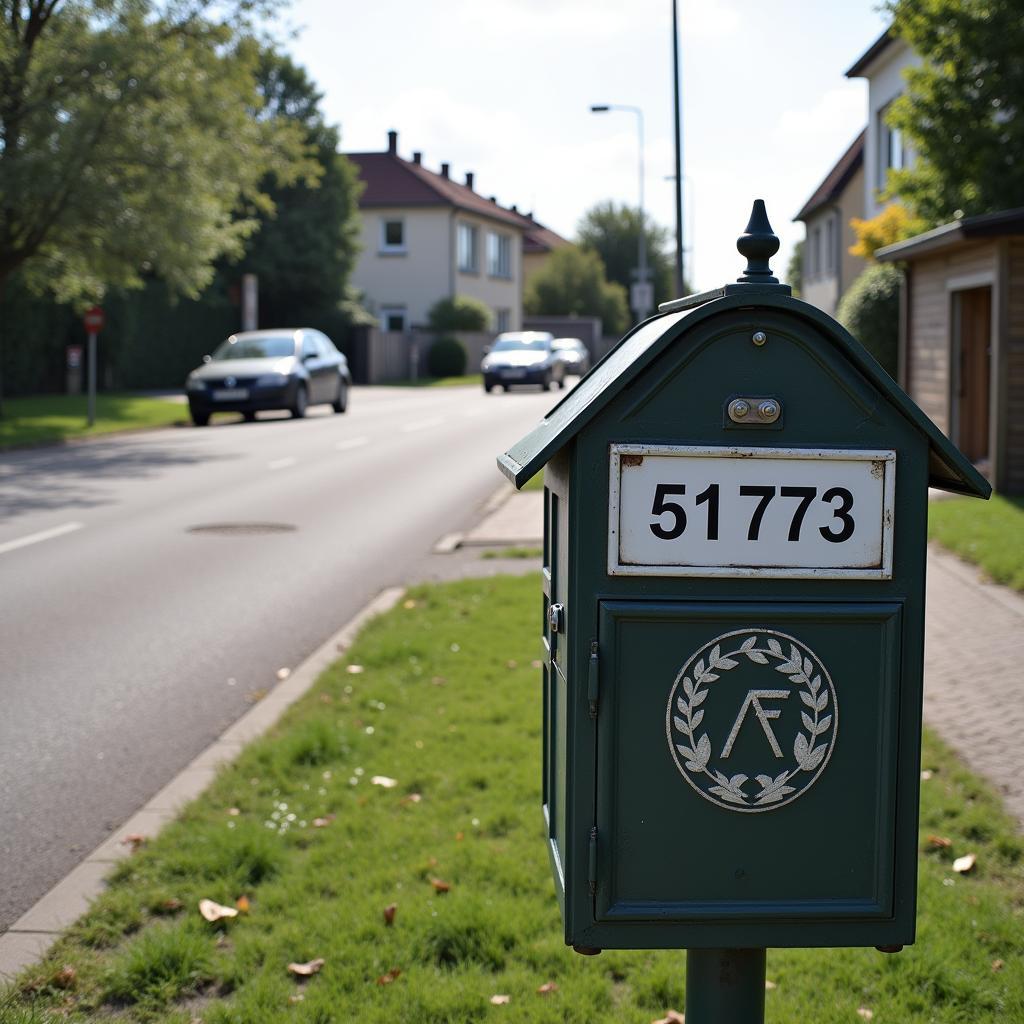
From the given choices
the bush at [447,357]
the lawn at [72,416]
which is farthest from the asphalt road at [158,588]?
the bush at [447,357]

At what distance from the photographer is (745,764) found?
2.30 m

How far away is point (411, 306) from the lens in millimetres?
60781

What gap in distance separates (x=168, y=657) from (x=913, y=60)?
24555mm

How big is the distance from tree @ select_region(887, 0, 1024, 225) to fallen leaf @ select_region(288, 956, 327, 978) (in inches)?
620

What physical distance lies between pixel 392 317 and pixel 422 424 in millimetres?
35702

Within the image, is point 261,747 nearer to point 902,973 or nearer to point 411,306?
point 902,973

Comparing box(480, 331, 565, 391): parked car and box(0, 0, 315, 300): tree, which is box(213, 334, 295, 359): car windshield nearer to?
box(0, 0, 315, 300): tree

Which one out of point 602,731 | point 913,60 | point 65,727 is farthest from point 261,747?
point 913,60

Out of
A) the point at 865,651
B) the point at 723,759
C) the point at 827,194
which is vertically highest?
the point at 827,194

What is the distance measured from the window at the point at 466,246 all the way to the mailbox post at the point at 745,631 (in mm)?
59735

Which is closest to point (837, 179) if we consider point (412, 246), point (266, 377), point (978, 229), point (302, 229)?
point (302, 229)

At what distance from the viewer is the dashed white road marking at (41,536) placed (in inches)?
445

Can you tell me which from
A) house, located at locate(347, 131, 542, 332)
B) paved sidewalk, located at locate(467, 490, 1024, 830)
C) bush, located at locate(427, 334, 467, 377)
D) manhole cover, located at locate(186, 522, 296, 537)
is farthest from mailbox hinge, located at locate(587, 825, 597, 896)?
house, located at locate(347, 131, 542, 332)

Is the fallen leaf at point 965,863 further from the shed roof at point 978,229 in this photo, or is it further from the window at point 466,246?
the window at point 466,246
